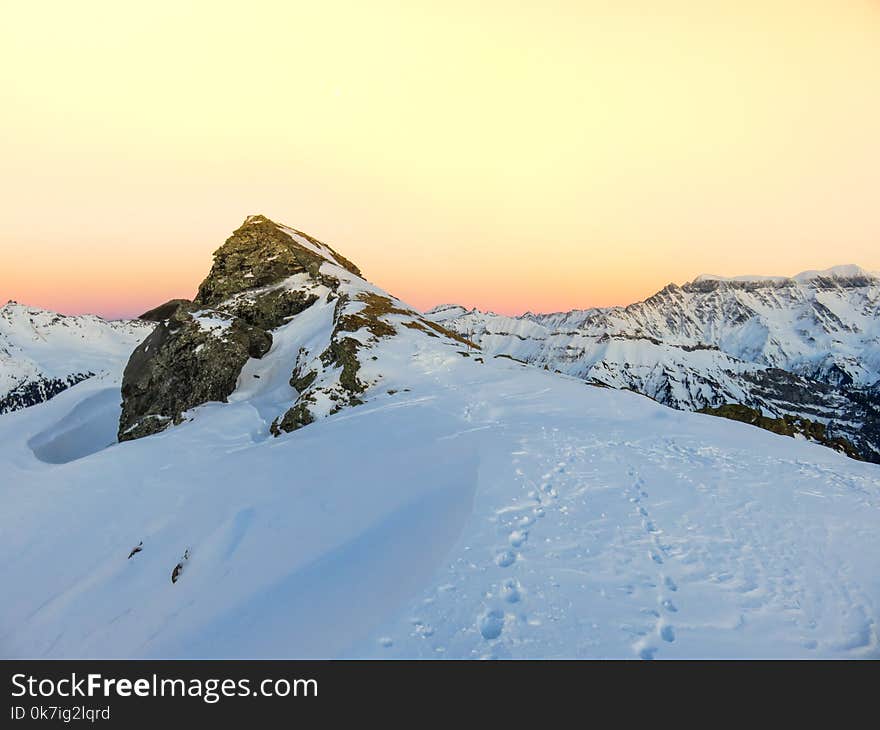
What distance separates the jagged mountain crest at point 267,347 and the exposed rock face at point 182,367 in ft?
0.26

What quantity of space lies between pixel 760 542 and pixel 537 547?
4957 millimetres

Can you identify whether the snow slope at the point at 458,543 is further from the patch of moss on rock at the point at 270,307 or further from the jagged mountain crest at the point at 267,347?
the patch of moss on rock at the point at 270,307

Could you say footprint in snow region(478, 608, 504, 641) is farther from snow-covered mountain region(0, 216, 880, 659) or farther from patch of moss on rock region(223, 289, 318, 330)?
patch of moss on rock region(223, 289, 318, 330)

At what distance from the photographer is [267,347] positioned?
111ft

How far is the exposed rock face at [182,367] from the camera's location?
29.0 metres

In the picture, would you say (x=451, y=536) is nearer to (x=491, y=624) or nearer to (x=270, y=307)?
(x=491, y=624)

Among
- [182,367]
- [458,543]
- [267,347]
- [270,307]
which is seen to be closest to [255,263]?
[270,307]

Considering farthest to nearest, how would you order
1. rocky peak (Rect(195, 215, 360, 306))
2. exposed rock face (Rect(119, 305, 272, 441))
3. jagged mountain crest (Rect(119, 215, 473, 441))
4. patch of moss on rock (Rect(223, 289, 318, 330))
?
rocky peak (Rect(195, 215, 360, 306))
patch of moss on rock (Rect(223, 289, 318, 330))
exposed rock face (Rect(119, 305, 272, 441))
jagged mountain crest (Rect(119, 215, 473, 441))

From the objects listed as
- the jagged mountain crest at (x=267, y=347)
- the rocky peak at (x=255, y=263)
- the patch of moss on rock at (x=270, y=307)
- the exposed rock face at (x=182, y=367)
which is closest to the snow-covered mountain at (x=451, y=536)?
the jagged mountain crest at (x=267, y=347)

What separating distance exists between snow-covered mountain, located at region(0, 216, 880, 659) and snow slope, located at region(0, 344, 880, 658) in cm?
6

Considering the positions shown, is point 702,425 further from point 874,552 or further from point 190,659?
point 190,659

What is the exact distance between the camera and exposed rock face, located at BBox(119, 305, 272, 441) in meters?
29.0

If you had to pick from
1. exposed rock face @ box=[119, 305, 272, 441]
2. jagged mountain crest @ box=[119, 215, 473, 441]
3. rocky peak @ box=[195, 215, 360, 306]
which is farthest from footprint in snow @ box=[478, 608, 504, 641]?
rocky peak @ box=[195, 215, 360, 306]
